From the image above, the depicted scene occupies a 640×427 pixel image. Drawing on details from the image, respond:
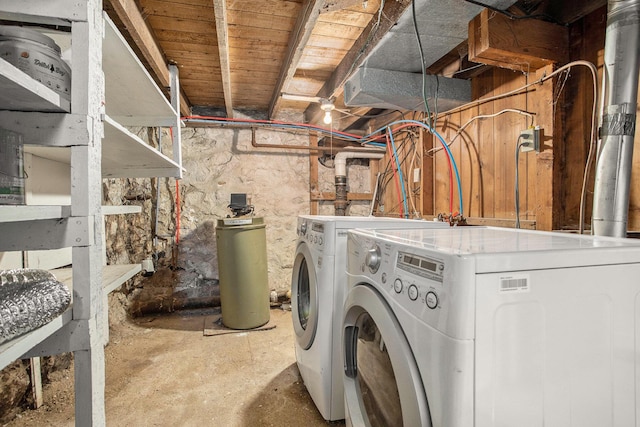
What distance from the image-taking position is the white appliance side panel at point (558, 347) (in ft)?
1.99

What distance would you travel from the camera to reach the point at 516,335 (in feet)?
2.04

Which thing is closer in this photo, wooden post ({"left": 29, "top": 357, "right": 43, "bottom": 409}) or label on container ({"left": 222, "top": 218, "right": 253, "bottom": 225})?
wooden post ({"left": 29, "top": 357, "right": 43, "bottom": 409})

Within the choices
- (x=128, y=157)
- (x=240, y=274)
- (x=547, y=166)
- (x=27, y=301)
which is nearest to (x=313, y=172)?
(x=240, y=274)

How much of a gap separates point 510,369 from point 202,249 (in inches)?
113

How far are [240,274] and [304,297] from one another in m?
0.93

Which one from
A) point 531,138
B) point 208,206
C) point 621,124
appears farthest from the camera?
point 208,206

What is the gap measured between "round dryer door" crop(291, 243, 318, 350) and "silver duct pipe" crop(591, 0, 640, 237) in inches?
44.8

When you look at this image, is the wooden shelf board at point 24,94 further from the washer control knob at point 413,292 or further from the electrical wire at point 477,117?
the electrical wire at point 477,117

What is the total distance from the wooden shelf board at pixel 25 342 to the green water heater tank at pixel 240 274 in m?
1.68

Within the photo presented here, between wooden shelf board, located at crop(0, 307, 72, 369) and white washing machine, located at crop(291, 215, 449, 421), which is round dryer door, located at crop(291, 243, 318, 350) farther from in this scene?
wooden shelf board, located at crop(0, 307, 72, 369)

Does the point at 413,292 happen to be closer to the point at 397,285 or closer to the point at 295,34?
the point at 397,285

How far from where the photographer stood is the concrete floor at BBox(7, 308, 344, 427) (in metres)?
1.48

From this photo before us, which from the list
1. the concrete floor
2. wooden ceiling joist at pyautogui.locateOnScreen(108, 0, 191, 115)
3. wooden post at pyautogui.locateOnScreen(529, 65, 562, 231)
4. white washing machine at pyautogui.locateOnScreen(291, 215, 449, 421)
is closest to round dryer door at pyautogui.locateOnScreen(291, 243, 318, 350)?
white washing machine at pyautogui.locateOnScreen(291, 215, 449, 421)

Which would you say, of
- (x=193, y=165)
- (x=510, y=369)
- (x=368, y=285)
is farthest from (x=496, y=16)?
(x=193, y=165)
